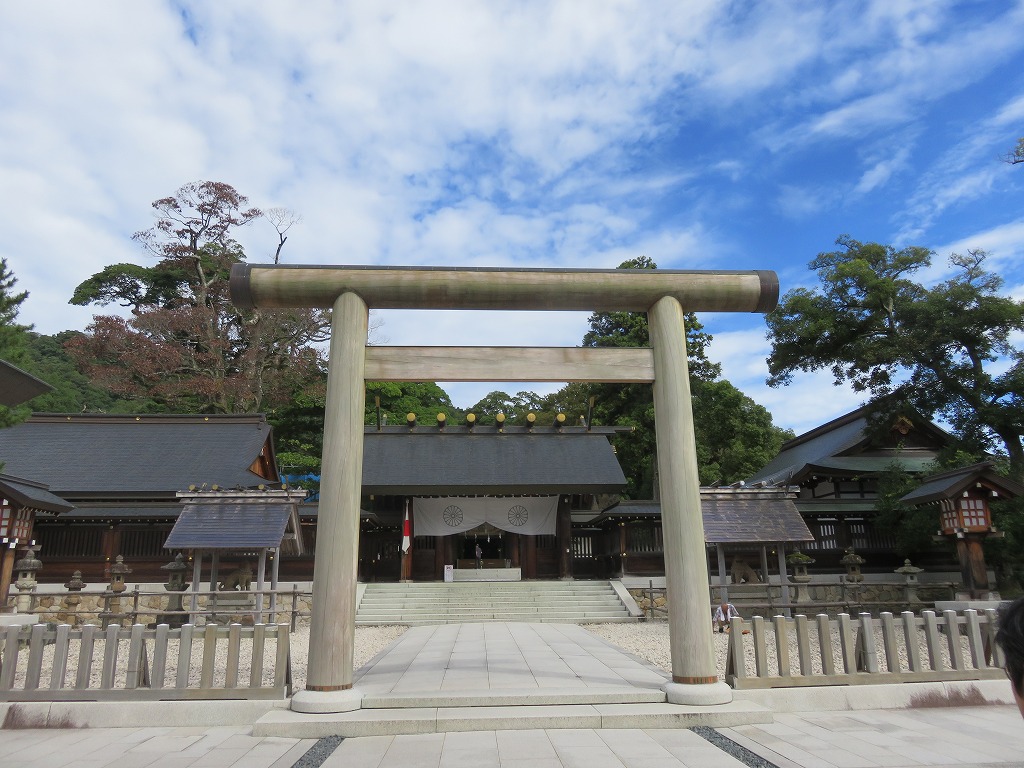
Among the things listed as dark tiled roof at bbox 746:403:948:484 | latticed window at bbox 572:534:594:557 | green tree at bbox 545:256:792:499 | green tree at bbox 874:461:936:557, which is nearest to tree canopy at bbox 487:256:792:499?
green tree at bbox 545:256:792:499

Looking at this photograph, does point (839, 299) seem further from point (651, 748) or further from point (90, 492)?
point (90, 492)

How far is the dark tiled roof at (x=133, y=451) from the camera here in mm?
18844

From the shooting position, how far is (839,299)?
61.9 ft

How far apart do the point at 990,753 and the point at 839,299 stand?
1665 centimetres

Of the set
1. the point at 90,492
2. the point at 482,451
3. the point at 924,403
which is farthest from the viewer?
the point at 482,451

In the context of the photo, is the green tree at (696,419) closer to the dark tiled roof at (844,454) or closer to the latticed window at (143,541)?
the dark tiled roof at (844,454)

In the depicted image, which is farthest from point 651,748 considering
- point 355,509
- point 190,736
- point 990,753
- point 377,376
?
point 377,376

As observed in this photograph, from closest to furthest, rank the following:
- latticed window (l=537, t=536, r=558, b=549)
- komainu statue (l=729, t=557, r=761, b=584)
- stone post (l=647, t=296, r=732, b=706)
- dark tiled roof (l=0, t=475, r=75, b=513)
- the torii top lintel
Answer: stone post (l=647, t=296, r=732, b=706), the torii top lintel, dark tiled roof (l=0, t=475, r=75, b=513), komainu statue (l=729, t=557, r=761, b=584), latticed window (l=537, t=536, r=558, b=549)

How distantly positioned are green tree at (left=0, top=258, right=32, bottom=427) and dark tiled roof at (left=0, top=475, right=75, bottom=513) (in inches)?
173

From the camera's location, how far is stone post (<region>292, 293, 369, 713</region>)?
5.55 meters

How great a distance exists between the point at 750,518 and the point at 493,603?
697cm

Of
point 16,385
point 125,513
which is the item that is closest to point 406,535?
point 125,513

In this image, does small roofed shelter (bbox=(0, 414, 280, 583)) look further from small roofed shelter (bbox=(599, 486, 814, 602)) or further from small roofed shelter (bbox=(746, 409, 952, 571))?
small roofed shelter (bbox=(746, 409, 952, 571))

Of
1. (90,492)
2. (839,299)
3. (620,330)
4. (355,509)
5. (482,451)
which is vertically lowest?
(355,509)
